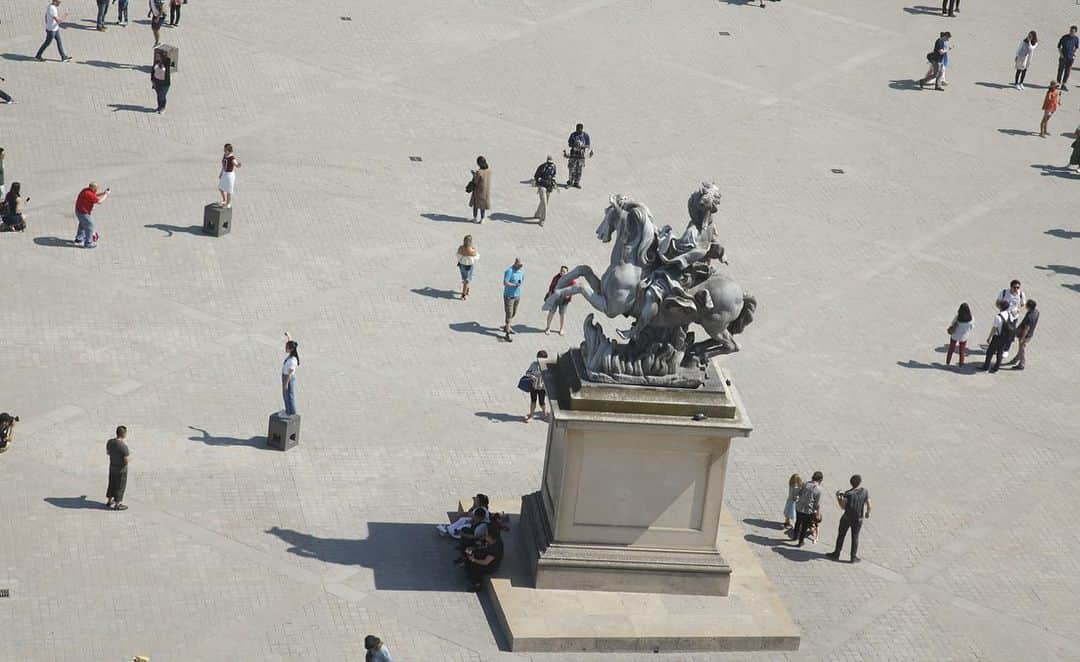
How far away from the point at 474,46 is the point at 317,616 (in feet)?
77.0

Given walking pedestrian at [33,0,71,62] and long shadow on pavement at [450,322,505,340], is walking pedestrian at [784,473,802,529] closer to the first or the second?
long shadow on pavement at [450,322,505,340]

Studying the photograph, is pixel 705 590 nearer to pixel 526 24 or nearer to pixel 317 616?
pixel 317 616

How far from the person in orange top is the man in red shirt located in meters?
22.4

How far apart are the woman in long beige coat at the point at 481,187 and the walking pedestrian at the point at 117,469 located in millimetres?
11642

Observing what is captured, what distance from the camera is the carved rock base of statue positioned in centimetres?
1947

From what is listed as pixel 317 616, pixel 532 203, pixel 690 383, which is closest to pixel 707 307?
pixel 690 383

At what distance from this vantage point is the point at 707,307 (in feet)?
63.6

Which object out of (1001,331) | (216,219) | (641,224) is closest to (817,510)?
(641,224)

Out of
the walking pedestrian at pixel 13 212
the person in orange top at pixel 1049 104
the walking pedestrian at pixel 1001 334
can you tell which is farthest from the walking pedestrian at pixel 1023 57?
the walking pedestrian at pixel 13 212

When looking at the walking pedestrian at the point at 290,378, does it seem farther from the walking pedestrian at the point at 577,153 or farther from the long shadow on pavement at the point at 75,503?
the walking pedestrian at the point at 577,153

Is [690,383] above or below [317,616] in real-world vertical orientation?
above

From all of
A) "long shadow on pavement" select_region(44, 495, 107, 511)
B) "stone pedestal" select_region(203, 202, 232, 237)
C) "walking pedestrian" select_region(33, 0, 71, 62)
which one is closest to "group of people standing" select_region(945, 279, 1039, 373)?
"stone pedestal" select_region(203, 202, 232, 237)

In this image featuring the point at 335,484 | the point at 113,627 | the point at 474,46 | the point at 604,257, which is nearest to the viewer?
the point at 113,627

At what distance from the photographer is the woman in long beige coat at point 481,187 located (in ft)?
103
